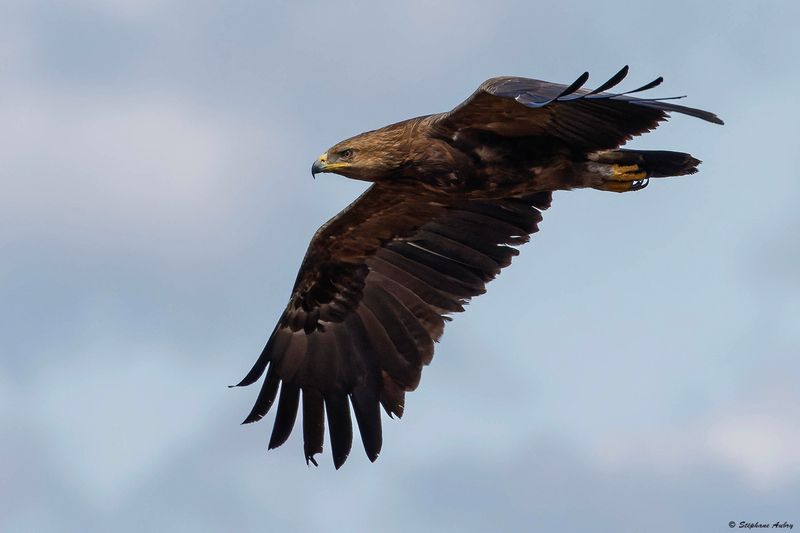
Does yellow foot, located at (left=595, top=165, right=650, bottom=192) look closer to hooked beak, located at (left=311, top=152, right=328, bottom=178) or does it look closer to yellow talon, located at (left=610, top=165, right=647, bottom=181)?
yellow talon, located at (left=610, top=165, right=647, bottom=181)

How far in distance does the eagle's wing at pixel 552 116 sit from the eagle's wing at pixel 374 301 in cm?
178

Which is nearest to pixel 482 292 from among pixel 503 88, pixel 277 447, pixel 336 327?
pixel 336 327

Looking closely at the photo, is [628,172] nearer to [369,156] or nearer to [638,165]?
[638,165]

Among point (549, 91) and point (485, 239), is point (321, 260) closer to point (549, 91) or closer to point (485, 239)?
point (485, 239)

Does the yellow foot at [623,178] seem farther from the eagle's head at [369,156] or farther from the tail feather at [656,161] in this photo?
the eagle's head at [369,156]

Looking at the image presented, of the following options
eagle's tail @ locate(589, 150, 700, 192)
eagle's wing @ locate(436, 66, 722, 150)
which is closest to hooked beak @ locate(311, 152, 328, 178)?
eagle's wing @ locate(436, 66, 722, 150)

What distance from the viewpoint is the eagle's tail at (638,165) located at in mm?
14500

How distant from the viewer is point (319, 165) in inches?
573

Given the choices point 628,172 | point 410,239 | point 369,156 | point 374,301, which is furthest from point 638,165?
point 374,301

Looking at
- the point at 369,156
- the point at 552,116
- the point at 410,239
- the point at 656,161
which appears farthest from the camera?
the point at 410,239

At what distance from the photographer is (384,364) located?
53.9ft

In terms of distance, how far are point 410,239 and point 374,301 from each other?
80 centimetres

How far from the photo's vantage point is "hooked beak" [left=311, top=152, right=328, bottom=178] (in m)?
14.5

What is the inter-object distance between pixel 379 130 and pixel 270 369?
137 inches
